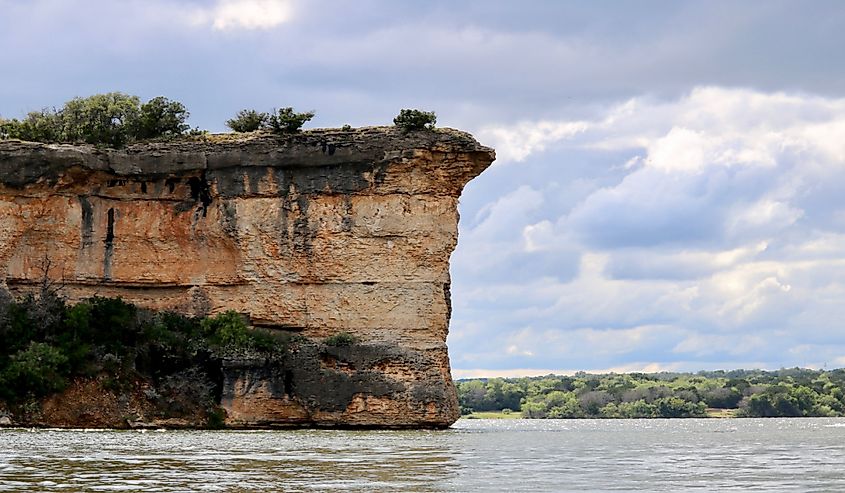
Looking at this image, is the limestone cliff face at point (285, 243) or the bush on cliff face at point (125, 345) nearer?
the limestone cliff face at point (285, 243)

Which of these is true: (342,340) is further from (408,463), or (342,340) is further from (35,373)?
(408,463)

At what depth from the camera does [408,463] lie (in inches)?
897

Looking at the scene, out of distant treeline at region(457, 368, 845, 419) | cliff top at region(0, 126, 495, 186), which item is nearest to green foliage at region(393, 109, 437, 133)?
cliff top at region(0, 126, 495, 186)

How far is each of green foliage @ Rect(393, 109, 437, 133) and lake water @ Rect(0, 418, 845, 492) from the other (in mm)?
11553

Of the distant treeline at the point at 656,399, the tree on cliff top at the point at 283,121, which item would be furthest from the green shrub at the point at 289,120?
the distant treeline at the point at 656,399

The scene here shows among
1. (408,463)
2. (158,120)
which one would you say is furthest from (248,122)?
(408,463)

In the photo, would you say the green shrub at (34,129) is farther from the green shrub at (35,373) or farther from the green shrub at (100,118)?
the green shrub at (35,373)

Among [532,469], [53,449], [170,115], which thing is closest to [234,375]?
[170,115]

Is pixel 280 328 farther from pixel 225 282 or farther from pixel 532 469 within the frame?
pixel 532 469

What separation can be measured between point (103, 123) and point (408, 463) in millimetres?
28768

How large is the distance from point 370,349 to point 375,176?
5520mm

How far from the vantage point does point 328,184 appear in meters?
42.8

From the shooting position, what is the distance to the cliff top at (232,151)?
41938mm

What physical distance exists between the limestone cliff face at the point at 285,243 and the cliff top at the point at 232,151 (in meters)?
0.05
